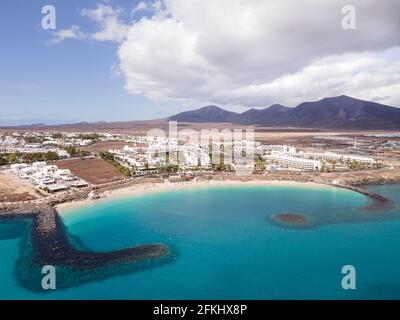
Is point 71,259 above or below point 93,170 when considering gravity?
below

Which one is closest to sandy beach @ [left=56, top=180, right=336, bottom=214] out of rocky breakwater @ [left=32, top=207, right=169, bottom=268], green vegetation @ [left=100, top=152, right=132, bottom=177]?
green vegetation @ [left=100, top=152, right=132, bottom=177]

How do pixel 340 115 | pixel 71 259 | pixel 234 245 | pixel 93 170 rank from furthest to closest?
pixel 340 115 → pixel 93 170 → pixel 234 245 → pixel 71 259

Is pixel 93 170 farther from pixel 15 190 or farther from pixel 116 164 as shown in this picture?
pixel 15 190

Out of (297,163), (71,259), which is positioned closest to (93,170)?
(71,259)

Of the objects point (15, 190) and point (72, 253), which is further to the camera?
point (15, 190)

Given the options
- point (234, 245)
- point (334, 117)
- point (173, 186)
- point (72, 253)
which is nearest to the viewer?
point (72, 253)

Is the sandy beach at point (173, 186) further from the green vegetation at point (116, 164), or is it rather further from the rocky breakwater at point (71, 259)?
the rocky breakwater at point (71, 259)
